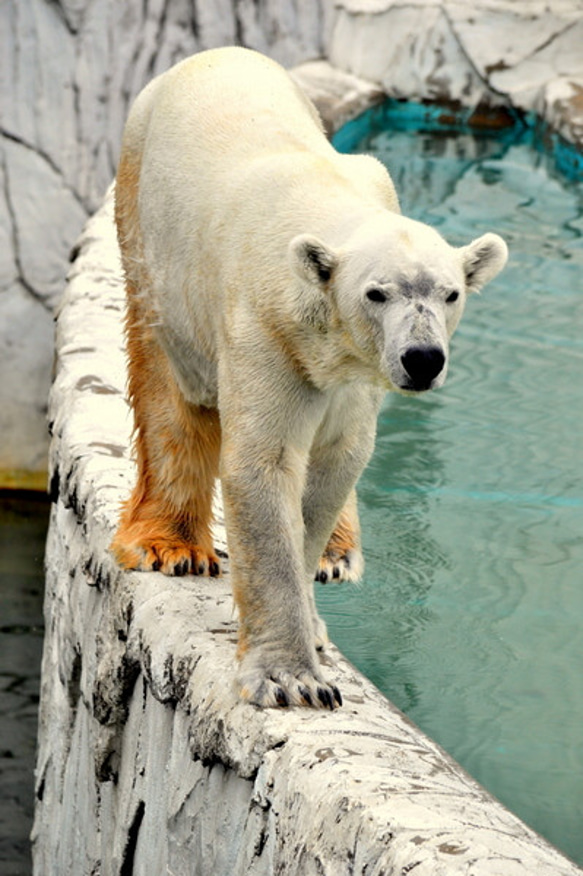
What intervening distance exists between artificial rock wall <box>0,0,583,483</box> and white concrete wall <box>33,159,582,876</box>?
345 cm

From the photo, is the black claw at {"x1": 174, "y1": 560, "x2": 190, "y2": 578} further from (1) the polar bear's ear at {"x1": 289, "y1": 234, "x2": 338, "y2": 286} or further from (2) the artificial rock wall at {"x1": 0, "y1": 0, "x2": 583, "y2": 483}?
(2) the artificial rock wall at {"x1": 0, "y1": 0, "x2": 583, "y2": 483}

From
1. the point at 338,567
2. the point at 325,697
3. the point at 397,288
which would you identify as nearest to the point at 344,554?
the point at 338,567

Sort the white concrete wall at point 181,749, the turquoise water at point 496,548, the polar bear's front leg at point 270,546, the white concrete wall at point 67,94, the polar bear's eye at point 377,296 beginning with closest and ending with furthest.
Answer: the white concrete wall at point 181,749 → the polar bear's eye at point 377,296 → the polar bear's front leg at point 270,546 → the turquoise water at point 496,548 → the white concrete wall at point 67,94

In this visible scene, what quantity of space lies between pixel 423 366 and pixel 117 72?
20.9 feet

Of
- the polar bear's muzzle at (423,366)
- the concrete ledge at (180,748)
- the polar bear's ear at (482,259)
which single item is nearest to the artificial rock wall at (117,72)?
the concrete ledge at (180,748)

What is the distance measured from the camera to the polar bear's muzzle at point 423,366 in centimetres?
224

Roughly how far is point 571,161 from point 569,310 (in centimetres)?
202

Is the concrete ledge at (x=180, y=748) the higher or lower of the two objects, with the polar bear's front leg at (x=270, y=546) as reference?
lower

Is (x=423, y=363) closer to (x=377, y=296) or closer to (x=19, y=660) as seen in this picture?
(x=377, y=296)

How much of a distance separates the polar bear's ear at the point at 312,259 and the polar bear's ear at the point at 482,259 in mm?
221

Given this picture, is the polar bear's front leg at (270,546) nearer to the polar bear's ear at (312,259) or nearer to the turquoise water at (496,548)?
the polar bear's ear at (312,259)

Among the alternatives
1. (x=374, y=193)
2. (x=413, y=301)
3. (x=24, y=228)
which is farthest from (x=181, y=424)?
(x=24, y=228)

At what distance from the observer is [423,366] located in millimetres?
2246

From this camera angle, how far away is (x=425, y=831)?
83.4 inches
